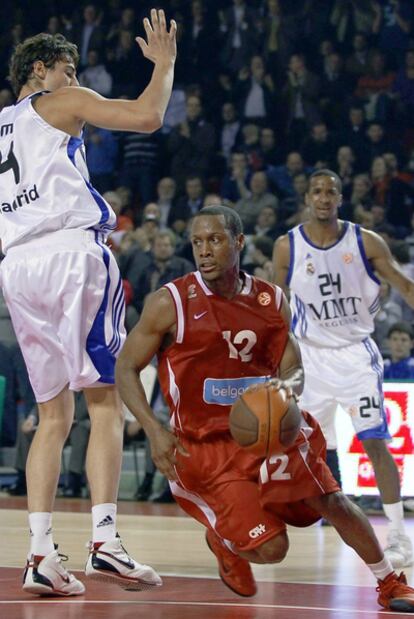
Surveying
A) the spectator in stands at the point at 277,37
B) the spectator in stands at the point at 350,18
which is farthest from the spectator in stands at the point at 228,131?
the spectator in stands at the point at 350,18

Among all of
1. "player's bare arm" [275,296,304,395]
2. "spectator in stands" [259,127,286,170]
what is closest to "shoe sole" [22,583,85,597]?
"player's bare arm" [275,296,304,395]

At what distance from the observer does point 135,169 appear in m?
14.4

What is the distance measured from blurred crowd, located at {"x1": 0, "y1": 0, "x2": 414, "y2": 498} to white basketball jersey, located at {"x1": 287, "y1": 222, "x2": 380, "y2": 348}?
425 centimetres

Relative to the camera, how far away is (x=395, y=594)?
4.73 metres

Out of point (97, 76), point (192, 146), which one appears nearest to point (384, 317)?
point (192, 146)

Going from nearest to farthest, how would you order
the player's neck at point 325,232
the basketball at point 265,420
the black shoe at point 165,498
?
the basketball at point 265,420
the player's neck at point 325,232
the black shoe at point 165,498

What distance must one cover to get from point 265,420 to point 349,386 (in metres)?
2.95

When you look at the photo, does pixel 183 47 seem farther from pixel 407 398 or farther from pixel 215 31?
pixel 407 398

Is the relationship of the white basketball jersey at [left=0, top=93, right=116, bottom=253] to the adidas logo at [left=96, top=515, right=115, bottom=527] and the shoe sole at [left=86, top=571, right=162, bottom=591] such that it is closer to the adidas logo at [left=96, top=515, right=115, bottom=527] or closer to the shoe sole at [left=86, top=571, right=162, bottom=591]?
the adidas logo at [left=96, top=515, right=115, bottom=527]

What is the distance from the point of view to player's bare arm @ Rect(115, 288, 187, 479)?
14.9 feet

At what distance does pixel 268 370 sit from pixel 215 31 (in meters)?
11.2

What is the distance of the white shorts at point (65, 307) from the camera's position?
16.4 feet

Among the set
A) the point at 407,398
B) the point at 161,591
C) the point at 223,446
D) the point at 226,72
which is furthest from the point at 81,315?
the point at 226,72

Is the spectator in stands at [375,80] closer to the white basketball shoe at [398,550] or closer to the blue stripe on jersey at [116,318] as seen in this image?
the white basketball shoe at [398,550]
